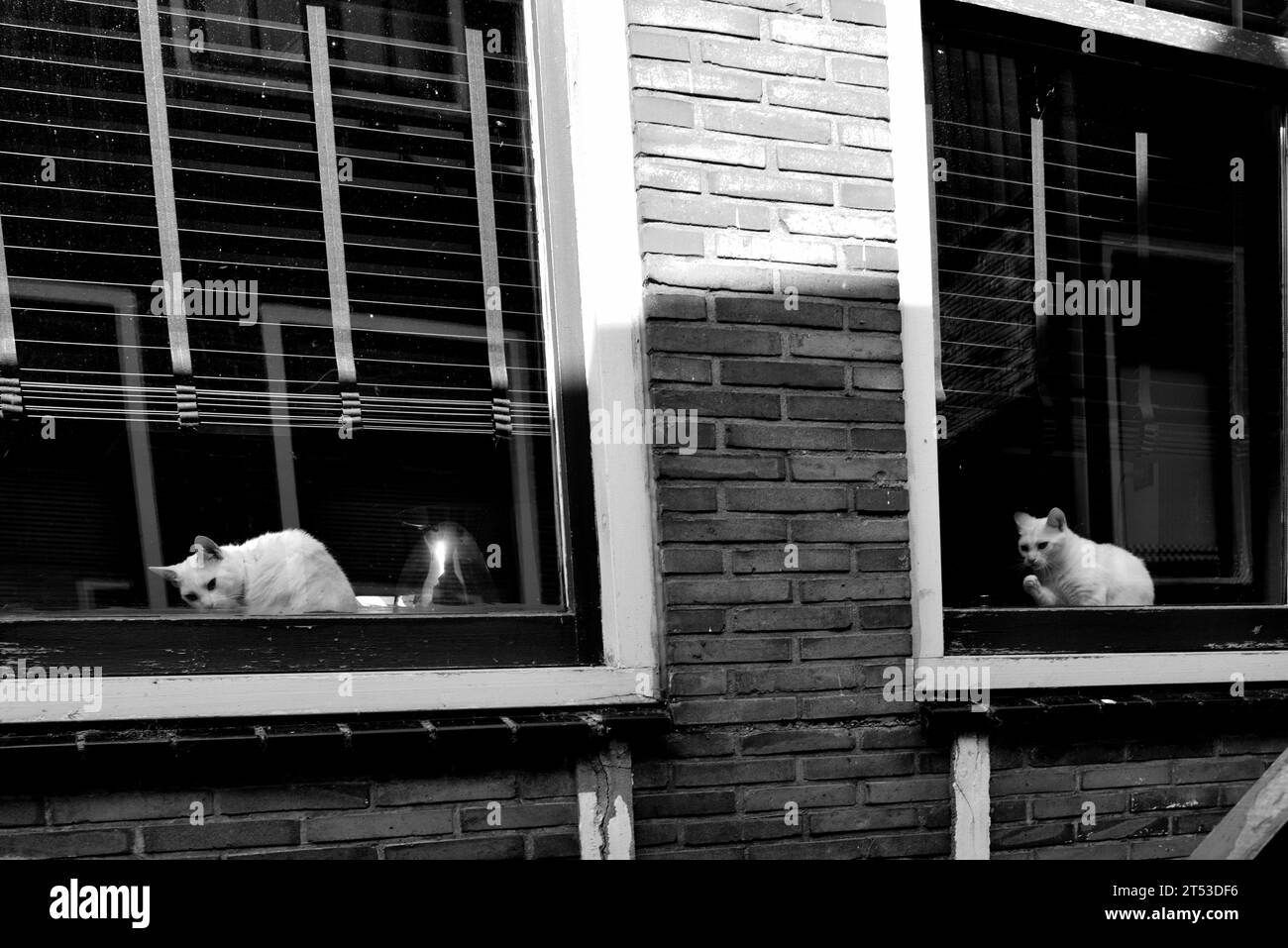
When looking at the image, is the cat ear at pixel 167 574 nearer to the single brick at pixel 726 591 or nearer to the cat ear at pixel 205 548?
the cat ear at pixel 205 548

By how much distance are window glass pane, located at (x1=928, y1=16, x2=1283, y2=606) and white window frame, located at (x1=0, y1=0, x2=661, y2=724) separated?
112cm

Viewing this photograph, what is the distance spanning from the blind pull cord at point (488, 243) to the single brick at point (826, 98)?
0.82 metres

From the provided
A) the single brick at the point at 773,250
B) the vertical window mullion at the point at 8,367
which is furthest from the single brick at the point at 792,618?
the vertical window mullion at the point at 8,367

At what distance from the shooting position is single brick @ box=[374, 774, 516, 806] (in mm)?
2674

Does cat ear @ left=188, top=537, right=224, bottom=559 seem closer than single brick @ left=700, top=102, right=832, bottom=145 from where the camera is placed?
Yes

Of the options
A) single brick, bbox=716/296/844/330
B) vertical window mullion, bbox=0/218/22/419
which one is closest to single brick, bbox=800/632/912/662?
single brick, bbox=716/296/844/330

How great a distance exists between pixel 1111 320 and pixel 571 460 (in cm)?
210

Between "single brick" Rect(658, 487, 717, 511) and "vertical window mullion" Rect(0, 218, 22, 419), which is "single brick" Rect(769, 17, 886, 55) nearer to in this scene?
"single brick" Rect(658, 487, 717, 511)

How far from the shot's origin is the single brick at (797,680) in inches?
116

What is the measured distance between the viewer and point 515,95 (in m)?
3.23

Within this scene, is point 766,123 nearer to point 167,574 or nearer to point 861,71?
point 861,71

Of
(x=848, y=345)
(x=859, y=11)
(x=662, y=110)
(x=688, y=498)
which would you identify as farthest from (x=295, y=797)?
(x=859, y=11)

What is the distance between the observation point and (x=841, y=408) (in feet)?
10.1
